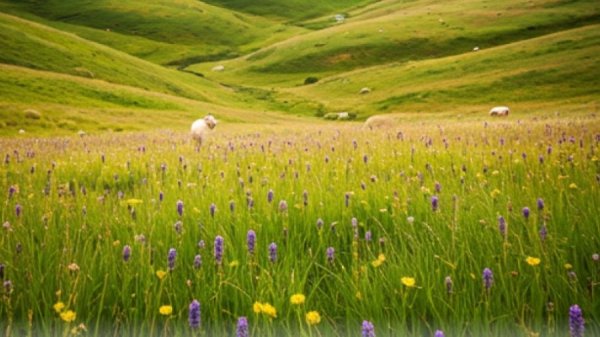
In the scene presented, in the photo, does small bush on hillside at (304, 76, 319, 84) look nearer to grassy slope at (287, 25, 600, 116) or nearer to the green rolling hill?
the green rolling hill

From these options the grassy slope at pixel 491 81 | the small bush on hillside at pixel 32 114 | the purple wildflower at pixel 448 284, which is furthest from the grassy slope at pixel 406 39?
the purple wildflower at pixel 448 284

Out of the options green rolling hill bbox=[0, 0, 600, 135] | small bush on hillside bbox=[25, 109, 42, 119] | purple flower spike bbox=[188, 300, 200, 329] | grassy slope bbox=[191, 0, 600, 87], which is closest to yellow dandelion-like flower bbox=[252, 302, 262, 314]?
purple flower spike bbox=[188, 300, 200, 329]

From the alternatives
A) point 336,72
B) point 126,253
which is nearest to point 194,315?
point 126,253

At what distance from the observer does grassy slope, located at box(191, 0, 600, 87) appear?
107 m

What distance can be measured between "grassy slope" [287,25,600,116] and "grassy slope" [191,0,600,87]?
27605 mm

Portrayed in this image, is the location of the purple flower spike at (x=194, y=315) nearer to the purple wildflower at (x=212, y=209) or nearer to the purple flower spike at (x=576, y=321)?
the purple flower spike at (x=576, y=321)

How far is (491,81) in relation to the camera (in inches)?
2431

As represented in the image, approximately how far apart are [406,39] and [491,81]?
60.0 meters

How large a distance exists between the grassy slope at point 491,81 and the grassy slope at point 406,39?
1087 inches

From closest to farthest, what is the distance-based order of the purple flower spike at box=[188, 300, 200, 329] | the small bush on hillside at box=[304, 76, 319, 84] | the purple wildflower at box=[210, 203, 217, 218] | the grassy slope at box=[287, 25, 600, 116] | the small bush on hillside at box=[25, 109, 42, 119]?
the purple flower spike at box=[188, 300, 200, 329] < the purple wildflower at box=[210, 203, 217, 218] < the small bush on hillside at box=[25, 109, 42, 119] < the grassy slope at box=[287, 25, 600, 116] < the small bush on hillside at box=[304, 76, 319, 84]

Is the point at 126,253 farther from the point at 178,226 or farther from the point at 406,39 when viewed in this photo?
the point at 406,39

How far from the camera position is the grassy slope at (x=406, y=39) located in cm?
10656

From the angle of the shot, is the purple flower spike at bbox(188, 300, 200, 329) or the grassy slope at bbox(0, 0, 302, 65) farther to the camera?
the grassy slope at bbox(0, 0, 302, 65)

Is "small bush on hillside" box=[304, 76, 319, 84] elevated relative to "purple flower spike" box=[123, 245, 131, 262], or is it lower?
elevated
